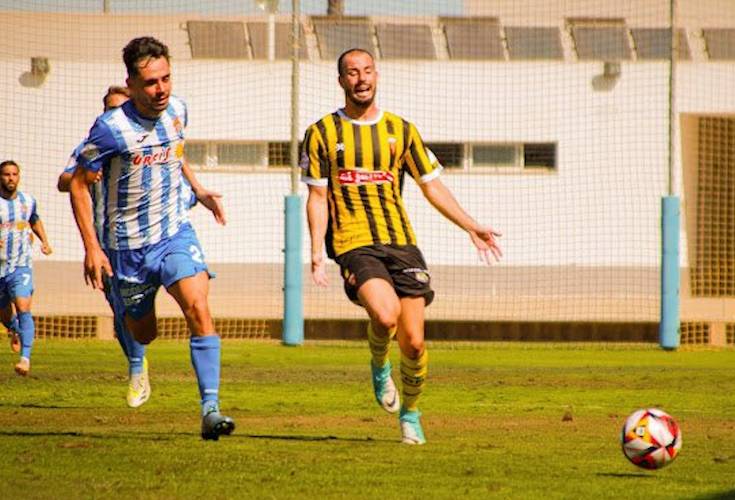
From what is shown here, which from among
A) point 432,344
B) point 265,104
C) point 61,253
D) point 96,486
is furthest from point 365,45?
point 96,486

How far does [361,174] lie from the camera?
975 cm

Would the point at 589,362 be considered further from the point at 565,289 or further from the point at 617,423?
the point at 565,289

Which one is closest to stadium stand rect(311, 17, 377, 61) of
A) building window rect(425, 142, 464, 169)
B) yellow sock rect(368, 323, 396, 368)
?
building window rect(425, 142, 464, 169)

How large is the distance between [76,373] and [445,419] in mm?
5440

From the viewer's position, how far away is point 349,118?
985 centimetres

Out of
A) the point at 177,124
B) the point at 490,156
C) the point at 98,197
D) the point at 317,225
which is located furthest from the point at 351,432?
the point at 490,156

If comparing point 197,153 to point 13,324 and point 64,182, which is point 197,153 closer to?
point 13,324

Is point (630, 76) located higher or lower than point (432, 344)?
higher

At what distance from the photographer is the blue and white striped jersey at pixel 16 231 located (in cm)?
1672

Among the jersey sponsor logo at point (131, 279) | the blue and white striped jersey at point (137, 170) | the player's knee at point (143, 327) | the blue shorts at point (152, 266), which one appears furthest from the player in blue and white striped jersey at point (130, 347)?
the blue and white striped jersey at point (137, 170)

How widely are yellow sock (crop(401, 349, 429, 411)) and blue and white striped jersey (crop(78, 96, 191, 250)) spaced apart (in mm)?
1616

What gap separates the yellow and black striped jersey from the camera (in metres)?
9.71

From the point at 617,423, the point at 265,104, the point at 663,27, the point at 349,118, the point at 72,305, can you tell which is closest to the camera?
→ the point at 349,118

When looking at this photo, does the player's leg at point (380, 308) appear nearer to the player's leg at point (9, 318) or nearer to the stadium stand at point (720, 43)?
the player's leg at point (9, 318)
